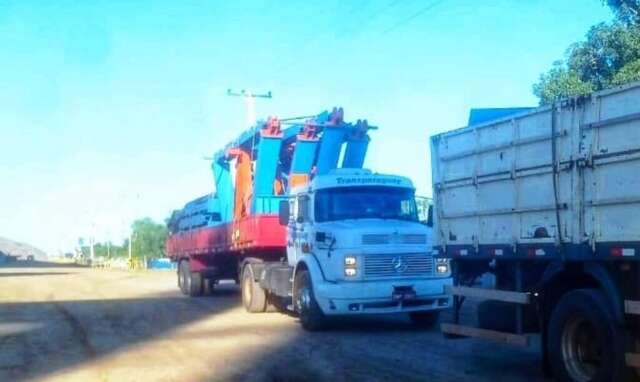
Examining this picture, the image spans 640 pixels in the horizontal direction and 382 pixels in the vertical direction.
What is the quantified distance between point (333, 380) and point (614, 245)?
146 inches

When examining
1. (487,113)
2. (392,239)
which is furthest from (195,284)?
(487,113)

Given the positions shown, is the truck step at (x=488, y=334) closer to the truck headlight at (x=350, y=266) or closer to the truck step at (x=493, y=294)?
the truck step at (x=493, y=294)

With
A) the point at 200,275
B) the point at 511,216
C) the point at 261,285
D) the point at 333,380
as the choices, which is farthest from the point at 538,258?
the point at 200,275

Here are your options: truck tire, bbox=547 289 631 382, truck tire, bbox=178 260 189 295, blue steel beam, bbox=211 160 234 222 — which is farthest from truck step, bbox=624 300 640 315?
truck tire, bbox=178 260 189 295

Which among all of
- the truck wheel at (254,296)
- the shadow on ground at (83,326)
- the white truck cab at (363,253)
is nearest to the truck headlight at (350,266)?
the white truck cab at (363,253)

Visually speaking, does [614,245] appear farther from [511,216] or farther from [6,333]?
[6,333]

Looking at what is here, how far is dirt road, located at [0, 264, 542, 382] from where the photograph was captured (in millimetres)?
10586

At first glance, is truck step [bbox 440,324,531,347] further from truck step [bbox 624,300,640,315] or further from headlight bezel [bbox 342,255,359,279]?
headlight bezel [bbox 342,255,359,279]

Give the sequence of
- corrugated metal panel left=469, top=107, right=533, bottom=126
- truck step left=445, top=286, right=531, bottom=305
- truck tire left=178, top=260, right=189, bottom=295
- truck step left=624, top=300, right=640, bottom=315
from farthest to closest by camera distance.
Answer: truck tire left=178, top=260, right=189, bottom=295
corrugated metal panel left=469, top=107, right=533, bottom=126
truck step left=445, top=286, right=531, bottom=305
truck step left=624, top=300, right=640, bottom=315

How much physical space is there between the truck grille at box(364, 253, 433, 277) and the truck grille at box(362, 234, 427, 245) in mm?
243

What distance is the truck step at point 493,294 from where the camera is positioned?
9570 mm

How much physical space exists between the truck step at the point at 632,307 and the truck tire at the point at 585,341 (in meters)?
0.29

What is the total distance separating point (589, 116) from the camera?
8742 mm

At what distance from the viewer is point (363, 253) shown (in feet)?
47.7
